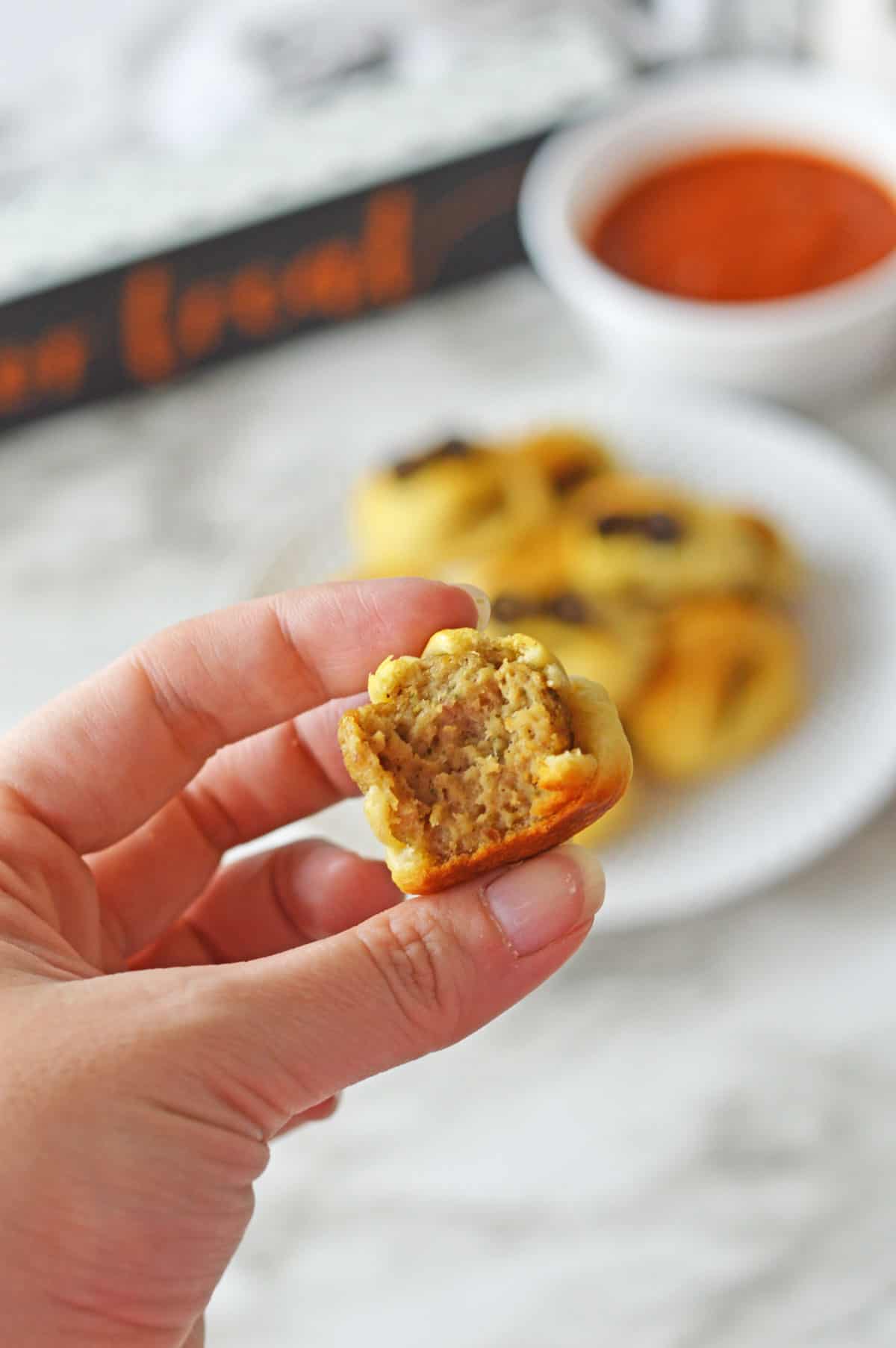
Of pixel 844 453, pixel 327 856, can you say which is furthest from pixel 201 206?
pixel 327 856

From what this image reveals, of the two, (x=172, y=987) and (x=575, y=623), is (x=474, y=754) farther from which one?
(x=575, y=623)

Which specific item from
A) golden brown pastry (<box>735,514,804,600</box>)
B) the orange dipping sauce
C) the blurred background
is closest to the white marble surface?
the blurred background

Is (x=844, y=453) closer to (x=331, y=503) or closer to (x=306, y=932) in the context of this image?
(x=331, y=503)

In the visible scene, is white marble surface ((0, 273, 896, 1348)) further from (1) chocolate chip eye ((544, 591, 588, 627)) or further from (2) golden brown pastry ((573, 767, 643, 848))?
(1) chocolate chip eye ((544, 591, 588, 627))

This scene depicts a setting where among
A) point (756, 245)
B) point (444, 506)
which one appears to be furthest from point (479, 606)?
point (756, 245)

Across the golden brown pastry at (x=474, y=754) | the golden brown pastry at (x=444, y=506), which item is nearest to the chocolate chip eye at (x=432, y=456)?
the golden brown pastry at (x=444, y=506)
